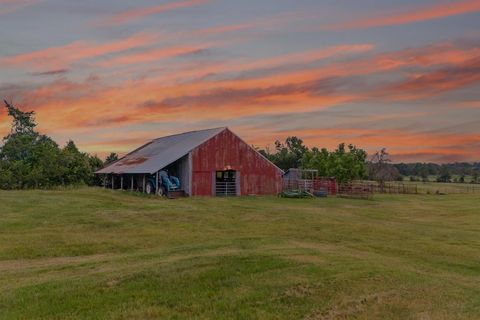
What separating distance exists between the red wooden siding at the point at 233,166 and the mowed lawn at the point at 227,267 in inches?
742

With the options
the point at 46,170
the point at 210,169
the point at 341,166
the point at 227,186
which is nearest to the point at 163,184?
the point at 210,169

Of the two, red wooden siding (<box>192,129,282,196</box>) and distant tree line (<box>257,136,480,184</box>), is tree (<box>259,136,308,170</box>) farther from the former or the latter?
red wooden siding (<box>192,129,282,196</box>)

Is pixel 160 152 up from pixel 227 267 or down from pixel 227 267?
up

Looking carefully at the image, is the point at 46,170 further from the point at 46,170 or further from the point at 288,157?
the point at 288,157

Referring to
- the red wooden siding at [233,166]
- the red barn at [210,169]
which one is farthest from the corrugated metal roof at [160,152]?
the red wooden siding at [233,166]

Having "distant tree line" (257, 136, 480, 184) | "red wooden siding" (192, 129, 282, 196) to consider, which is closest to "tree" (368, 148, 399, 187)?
"distant tree line" (257, 136, 480, 184)

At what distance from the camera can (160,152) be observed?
5794 centimetres

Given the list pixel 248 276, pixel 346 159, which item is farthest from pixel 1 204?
pixel 346 159

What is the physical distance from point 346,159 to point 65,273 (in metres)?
60.7

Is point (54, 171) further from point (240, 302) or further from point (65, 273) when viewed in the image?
point (240, 302)

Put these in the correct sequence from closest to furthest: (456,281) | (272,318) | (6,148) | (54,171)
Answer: (272,318) < (456,281) < (54,171) < (6,148)

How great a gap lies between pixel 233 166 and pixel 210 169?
8.87 ft

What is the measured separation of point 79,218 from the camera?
28469mm

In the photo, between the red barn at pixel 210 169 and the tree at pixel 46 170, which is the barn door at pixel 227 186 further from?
the tree at pixel 46 170
